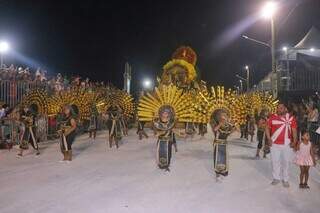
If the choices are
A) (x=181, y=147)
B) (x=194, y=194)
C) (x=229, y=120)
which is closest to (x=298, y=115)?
(x=181, y=147)

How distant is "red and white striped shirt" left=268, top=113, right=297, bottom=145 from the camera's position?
1088 cm

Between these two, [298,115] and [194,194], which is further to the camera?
[298,115]

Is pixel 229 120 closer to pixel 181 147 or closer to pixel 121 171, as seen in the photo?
pixel 121 171

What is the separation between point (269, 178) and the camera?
38.6 feet

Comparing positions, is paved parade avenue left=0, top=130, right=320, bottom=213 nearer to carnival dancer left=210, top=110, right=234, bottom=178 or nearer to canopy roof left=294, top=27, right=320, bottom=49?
carnival dancer left=210, top=110, right=234, bottom=178

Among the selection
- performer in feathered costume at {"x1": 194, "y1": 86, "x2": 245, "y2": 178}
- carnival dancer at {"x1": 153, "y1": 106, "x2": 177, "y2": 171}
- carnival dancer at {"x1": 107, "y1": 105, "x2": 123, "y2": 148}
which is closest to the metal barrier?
carnival dancer at {"x1": 107, "y1": 105, "x2": 123, "y2": 148}

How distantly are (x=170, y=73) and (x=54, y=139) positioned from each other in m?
11.0

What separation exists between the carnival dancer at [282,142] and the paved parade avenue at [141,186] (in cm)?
40

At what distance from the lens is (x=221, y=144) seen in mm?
11734

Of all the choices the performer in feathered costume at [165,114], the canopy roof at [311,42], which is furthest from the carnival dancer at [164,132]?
the canopy roof at [311,42]

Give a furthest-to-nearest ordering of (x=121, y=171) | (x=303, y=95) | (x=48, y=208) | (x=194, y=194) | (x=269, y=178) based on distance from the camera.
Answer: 1. (x=303, y=95)
2. (x=121, y=171)
3. (x=269, y=178)
4. (x=194, y=194)
5. (x=48, y=208)

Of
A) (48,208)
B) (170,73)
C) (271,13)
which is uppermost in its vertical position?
(271,13)

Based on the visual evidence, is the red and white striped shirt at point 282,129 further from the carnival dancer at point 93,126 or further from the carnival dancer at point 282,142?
the carnival dancer at point 93,126

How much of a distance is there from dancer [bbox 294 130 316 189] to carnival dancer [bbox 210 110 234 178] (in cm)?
184
